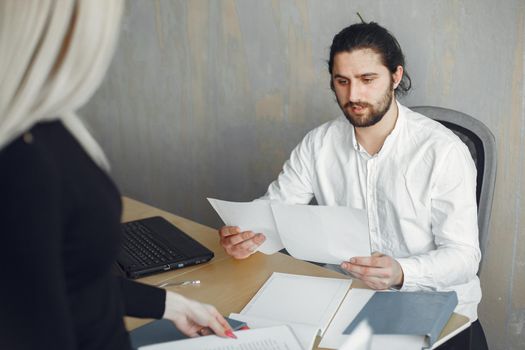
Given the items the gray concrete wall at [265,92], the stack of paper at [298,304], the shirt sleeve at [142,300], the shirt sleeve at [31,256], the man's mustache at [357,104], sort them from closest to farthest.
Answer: the shirt sleeve at [31,256] < the shirt sleeve at [142,300] < the stack of paper at [298,304] < the man's mustache at [357,104] < the gray concrete wall at [265,92]

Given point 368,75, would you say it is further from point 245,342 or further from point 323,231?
point 245,342

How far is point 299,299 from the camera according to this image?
4.53ft

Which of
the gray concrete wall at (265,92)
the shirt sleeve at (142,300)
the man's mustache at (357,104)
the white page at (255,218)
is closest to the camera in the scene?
the shirt sleeve at (142,300)

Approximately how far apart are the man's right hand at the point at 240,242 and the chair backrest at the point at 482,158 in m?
0.63

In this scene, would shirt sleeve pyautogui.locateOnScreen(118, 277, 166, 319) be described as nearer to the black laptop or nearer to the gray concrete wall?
the black laptop

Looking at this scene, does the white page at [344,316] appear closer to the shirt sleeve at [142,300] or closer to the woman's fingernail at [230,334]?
the woman's fingernail at [230,334]

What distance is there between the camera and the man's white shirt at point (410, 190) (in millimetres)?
1632

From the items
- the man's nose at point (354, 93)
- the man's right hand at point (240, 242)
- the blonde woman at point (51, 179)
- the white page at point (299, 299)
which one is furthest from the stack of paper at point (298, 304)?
the man's nose at point (354, 93)

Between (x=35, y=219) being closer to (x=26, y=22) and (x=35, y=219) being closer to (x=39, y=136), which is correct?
(x=39, y=136)

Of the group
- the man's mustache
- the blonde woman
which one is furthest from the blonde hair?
A: the man's mustache

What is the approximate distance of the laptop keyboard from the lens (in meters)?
1.59

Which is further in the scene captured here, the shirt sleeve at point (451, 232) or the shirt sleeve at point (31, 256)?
the shirt sleeve at point (451, 232)

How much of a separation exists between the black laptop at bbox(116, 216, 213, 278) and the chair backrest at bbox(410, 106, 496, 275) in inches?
30.1

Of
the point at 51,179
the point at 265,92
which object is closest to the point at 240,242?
the point at 51,179
